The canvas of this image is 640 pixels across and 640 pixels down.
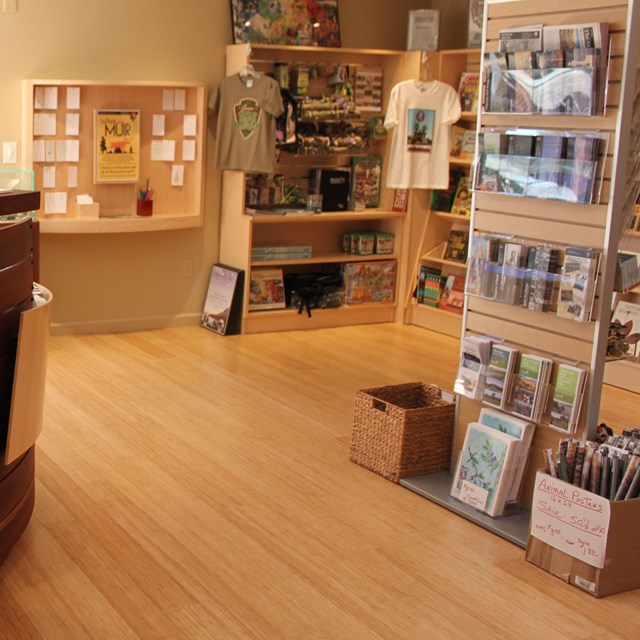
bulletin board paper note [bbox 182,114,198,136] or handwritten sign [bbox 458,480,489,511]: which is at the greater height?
bulletin board paper note [bbox 182,114,198,136]

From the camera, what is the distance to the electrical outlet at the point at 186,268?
7.59 m

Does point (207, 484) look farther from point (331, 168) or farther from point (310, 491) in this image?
point (331, 168)

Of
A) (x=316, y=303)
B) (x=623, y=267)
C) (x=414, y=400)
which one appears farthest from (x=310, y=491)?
(x=316, y=303)

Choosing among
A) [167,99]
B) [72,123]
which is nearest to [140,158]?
[167,99]

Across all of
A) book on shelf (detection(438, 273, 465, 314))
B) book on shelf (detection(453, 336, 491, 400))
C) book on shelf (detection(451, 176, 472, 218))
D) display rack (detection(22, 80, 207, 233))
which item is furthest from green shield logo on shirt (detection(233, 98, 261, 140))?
book on shelf (detection(453, 336, 491, 400))

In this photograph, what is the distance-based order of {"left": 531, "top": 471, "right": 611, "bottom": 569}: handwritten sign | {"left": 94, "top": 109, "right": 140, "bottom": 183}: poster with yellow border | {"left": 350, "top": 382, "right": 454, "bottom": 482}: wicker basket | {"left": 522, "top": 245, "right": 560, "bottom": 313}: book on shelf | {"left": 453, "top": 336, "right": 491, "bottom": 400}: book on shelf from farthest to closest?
{"left": 94, "top": 109, "right": 140, "bottom": 183}: poster with yellow border → {"left": 350, "top": 382, "right": 454, "bottom": 482}: wicker basket → {"left": 453, "top": 336, "right": 491, "bottom": 400}: book on shelf → {"left": 522, "top": 245, "right": 560, "bottom": 313}: book on shelf → {"left": 531, "top": 471, "right": 611, "bottom": 569}: handwritten sign

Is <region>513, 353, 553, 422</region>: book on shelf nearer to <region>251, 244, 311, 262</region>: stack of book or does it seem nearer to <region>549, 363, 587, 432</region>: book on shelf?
<region>549, 363, 587, 432</region>: book on shelf

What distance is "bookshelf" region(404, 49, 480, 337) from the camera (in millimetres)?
7699

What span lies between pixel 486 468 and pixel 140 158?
13.0 feet

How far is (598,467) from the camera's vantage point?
3678 millimetres

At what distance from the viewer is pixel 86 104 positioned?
6.80 metres

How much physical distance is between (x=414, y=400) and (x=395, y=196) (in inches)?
132

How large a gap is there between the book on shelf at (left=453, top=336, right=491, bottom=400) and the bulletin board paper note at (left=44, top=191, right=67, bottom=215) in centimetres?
347

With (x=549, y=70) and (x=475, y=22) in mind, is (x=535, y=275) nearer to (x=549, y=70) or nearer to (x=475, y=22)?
(x=549, y=70)
